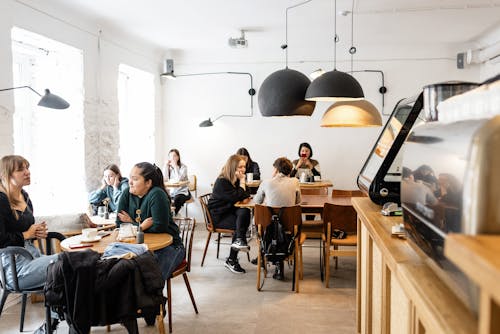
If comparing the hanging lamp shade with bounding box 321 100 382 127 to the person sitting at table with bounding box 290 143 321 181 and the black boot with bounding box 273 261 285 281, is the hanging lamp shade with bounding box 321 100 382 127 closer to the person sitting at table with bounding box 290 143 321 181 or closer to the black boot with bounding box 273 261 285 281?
the black boot with bounding box 273 261 285 281

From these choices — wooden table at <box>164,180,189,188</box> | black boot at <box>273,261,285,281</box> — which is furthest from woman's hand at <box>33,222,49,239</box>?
wooden table at <box>164,180,189,188</box>

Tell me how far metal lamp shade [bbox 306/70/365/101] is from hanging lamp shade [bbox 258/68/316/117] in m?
0.14

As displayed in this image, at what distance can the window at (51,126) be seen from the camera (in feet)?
16.1

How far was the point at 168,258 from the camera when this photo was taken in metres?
3.45

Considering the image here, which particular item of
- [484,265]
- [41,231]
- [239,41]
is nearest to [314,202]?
[239,41]

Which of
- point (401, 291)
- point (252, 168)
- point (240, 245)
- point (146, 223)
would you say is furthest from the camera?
point (252, 168)

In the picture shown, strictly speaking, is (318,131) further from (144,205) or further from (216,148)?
(144,205)

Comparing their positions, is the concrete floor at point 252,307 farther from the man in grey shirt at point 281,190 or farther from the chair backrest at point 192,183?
the chair backrest at point 192,183

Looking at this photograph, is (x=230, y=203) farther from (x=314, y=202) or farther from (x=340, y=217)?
(x=340, y=217)

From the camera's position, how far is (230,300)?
4.16 metres

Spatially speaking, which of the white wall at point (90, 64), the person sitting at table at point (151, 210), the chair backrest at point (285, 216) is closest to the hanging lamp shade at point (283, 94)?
the person sitting at table at point (151, 210)

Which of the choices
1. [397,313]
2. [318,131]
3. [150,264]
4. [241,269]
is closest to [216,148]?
[318,131]

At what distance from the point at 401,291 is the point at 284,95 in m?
1.68

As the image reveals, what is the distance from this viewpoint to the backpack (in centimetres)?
430
